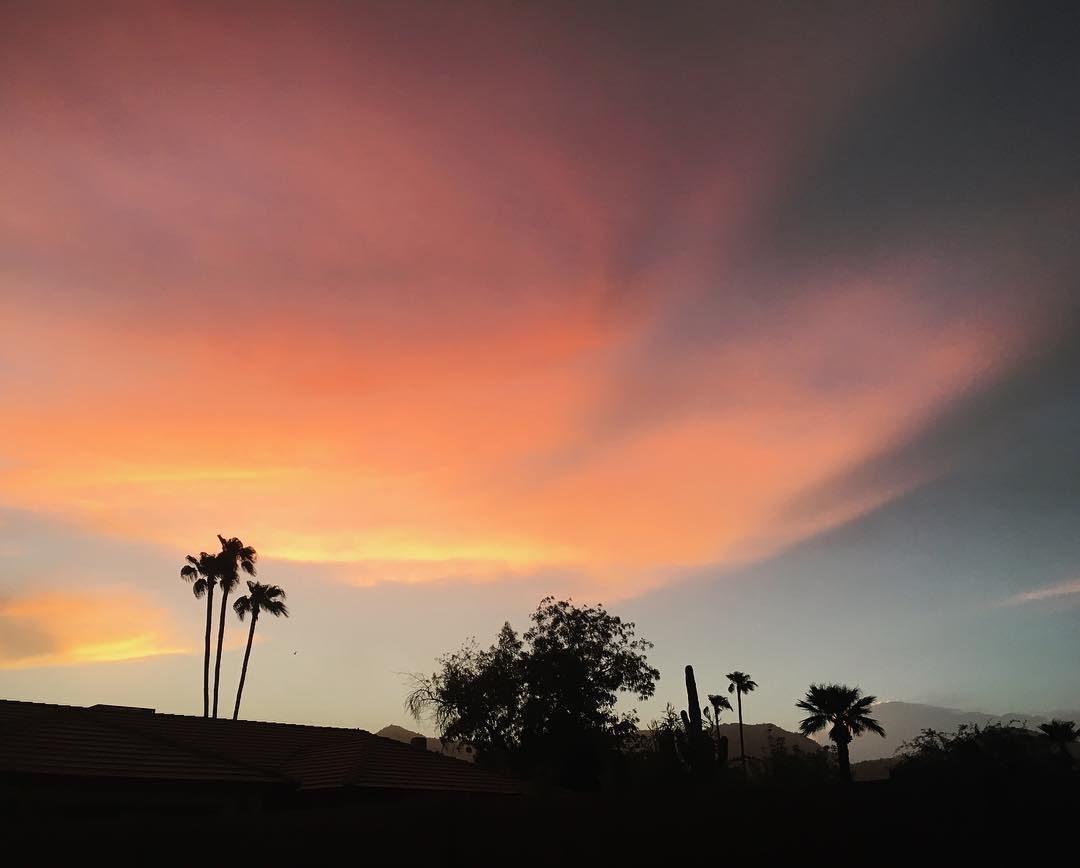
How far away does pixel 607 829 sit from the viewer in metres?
10.2

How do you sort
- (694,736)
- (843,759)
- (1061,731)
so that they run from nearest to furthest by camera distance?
1. (694,736)
2. (843,759)
3. (1061,731)

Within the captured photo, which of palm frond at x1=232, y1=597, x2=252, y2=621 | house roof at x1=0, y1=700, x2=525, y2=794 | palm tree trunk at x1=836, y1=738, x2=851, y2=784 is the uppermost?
palm frond at x1=232, y1=597, x2=252, y2=621

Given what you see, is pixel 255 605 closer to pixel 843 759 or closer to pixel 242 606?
pixel 242 606

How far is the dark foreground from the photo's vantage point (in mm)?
7215

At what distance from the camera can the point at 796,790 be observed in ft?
42.6

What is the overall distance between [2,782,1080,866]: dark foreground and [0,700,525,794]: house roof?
3.14 ft

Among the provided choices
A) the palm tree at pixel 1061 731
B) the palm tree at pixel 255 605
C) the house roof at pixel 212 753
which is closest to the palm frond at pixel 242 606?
the palm tree at pixel 255 605

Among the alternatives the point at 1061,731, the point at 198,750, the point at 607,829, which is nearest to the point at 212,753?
the point at 198,750

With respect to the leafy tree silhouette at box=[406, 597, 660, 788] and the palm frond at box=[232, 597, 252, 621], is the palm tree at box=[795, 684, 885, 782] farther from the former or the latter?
the palm frond at box=[232, 597, 252, 621]

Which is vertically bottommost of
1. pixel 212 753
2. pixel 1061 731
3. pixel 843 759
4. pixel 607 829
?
pixel 843 759

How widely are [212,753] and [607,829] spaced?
43.3ft

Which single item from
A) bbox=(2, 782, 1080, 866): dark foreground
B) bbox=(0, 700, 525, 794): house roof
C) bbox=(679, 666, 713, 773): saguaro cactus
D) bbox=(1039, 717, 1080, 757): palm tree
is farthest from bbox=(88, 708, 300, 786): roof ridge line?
bbox=(1039, 717, 1080, 757): palm tree

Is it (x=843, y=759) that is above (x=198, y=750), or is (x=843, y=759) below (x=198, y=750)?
below

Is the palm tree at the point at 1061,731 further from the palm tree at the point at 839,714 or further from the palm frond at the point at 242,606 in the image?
the palm frond at the point at 242,606
